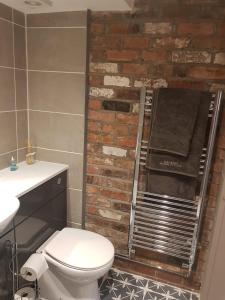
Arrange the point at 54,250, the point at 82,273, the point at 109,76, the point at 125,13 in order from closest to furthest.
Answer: the point at 82,273 < the point at 54,250 < the point at 125,13 < the point at 109,76

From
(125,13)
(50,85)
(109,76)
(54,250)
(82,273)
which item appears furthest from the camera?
(50,85)

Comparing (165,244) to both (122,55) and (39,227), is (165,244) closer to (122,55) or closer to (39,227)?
(39,227)

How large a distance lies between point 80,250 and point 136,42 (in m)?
1.42

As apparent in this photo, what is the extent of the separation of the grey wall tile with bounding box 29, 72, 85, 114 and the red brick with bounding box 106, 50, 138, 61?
0.82 feet

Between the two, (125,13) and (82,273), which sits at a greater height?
(125,13)

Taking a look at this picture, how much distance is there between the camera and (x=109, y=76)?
1.80 metres

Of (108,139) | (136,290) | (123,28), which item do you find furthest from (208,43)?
(136,290)

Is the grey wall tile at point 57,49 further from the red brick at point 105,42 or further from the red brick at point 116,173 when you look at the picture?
the red brick at point 116,173

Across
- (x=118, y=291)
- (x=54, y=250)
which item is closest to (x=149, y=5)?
(x=54, y=250)

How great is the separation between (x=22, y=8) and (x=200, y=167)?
1.67 m

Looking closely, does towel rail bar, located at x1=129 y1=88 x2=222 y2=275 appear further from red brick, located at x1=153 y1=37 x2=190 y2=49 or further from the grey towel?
red brick, located at x1=153 y1=37 x2=190 y2=49

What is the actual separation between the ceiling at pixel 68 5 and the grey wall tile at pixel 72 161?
106 centimetres

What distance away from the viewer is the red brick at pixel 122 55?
67.7 inches

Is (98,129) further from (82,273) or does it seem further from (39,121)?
(82,273)
